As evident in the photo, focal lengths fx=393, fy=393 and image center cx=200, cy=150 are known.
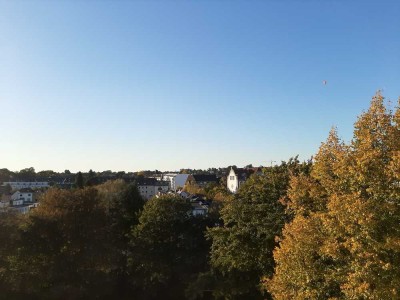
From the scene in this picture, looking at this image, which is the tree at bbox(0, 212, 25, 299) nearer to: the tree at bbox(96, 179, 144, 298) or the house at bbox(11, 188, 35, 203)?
the tree at bbox(96, 179, 144, 298)

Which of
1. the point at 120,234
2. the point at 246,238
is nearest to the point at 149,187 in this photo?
the point at 120,234

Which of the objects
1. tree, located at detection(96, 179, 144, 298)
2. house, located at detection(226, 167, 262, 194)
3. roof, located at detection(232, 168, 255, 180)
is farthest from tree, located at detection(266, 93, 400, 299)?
roof, located at detection(232, 168, 255, 180)

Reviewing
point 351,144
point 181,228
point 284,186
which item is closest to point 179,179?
point 181,228

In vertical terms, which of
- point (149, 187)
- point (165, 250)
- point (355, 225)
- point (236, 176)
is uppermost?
Answer: point (236, 176)

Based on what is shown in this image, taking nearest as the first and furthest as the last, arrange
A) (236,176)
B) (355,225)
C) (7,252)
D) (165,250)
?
(355,225)
(7,252)
(165,250)
(236,176)

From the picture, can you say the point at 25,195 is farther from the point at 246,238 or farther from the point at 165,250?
the point at 246,238
